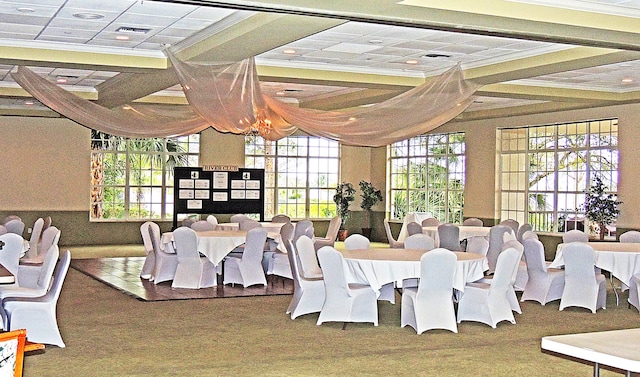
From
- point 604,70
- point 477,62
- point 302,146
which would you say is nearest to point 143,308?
point 477,62

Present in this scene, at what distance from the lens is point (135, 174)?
2066 cm

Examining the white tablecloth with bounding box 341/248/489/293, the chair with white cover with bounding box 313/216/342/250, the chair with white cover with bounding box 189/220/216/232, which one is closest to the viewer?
the white tablecloth with bounding box 341/248/489/293

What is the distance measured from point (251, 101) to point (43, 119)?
38.1 feet

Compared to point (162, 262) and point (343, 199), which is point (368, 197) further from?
point (162, 262)

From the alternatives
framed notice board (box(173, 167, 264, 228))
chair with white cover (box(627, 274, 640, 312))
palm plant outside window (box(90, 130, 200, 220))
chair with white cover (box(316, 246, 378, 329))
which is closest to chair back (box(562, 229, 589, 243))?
chair with white cover (box(627, 274, 640, 312))

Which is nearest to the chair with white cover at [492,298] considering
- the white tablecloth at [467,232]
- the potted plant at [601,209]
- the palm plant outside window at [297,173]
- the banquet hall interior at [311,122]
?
the banquet hall interior at [311,122]

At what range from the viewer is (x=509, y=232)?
12656mm

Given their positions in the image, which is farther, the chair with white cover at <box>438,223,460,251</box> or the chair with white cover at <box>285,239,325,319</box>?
the chair with white cover at <box>438,223,460,251</box>

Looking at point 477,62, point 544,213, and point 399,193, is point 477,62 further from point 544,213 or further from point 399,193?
point 399,193

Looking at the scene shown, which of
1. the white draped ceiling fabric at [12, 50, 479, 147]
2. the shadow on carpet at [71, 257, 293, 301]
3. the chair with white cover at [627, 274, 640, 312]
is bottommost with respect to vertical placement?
the shadow on carpet at [71, 257, 293, 301]

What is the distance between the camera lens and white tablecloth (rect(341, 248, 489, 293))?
8930 millimetres

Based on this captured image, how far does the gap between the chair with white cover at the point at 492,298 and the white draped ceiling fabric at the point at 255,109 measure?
1.99 meters

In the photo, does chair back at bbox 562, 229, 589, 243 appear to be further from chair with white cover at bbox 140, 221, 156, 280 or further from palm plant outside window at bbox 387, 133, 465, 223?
palm plant outside window at bbox 387, 133, 465, 223

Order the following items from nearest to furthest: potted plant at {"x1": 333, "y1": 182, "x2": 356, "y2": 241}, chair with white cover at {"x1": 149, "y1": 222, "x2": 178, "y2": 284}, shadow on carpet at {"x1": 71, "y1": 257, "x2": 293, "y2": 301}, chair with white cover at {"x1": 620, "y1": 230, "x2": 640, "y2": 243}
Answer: shadow on carpet at {"x1": 71, "y1": 257, "x2": 293, "y2": 301} < chair with white cover at {"x1": 620, "y1": 230, "x2": 640, "y2": 243} < chair with white cover at {"x1": 149, "y1": 222, "x2": 178, "y2": 284} < potted plant at {"x1": 333, "y1": 182, "x2": 356, "y2": 241}
